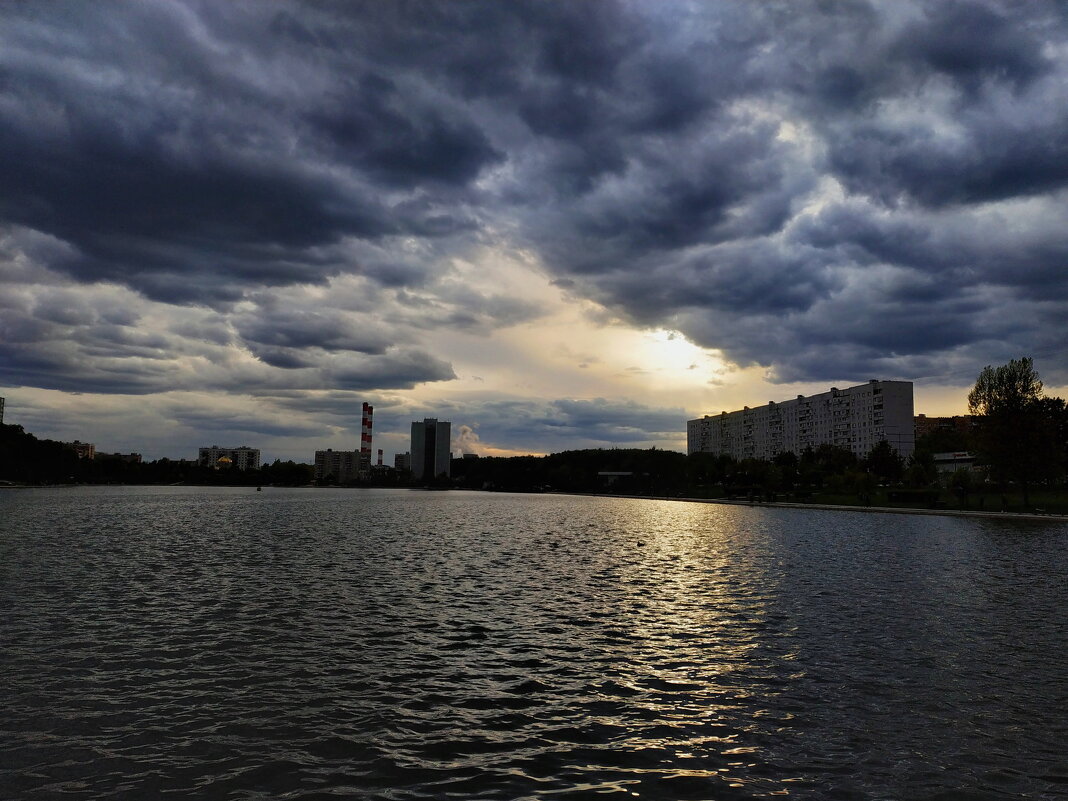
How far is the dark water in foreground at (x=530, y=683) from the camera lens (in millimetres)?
10703

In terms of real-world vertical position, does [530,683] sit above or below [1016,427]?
below

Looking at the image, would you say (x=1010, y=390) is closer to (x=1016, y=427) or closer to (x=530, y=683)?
(x=1016, y=427)

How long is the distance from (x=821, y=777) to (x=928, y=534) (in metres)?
53.7

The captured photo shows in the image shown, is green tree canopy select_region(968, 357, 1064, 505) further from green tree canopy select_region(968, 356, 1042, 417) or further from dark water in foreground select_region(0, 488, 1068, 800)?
dark water in foreground select_region(0, 488, 1068, 800)

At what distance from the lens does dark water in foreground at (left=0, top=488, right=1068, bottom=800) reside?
35.1 ft

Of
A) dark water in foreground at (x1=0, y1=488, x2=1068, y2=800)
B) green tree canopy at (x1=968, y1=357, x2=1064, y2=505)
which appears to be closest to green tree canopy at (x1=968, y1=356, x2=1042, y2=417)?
green tree canopy at (x1=968, y1=357, x2=1064, y2=505)

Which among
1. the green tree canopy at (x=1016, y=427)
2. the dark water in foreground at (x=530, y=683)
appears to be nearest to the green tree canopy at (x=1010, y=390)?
the green tree canopy at (x=1016, y=427)

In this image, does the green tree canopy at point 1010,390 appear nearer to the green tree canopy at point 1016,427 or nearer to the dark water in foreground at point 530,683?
the green tree canopy at point 1016,427

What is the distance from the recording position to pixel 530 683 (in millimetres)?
15672

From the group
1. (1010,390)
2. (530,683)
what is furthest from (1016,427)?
(530,683)

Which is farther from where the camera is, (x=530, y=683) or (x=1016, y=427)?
(x=1016, y=427)

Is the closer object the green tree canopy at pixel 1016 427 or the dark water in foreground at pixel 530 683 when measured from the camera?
the dark water in foreground at pixel 530 683

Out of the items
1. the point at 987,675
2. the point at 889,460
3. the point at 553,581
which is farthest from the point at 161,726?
the point at 889,460

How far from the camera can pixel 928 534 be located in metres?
56.4
